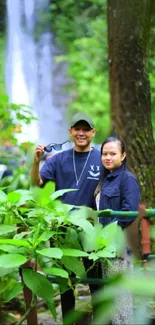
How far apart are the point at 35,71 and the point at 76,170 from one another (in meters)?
25.1

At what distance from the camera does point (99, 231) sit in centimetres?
209

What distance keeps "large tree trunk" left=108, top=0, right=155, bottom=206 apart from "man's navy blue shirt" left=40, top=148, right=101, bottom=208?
1.42m

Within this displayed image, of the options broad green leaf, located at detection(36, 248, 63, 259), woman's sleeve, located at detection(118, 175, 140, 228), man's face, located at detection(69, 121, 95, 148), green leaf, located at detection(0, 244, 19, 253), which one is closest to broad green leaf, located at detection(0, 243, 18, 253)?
green leaf, located at detection(0, 244, 19, 253)

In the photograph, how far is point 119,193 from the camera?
2863 millimetres

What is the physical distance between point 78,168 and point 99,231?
1.20 metres

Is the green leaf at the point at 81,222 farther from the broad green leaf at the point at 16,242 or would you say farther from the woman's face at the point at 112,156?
the woman's face at the point at 112,156

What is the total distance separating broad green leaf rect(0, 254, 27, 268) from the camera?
1979 millimetres

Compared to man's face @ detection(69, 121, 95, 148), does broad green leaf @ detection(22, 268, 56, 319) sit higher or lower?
lower

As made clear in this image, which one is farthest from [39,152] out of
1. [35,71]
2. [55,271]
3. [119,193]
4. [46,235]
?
[35,71]

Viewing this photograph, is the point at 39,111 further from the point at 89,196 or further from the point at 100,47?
the point at 89,196

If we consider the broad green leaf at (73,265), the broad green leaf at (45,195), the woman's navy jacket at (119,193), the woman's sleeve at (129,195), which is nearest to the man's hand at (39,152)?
the woman's navy jacket at (119,193)

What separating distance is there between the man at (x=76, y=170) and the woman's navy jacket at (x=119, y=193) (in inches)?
9.2

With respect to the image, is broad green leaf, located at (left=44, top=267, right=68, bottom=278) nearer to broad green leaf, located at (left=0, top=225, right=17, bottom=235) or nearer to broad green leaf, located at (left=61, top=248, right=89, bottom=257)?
broad green leaf, located at (left=61, top=248, right=89, bottom=257)

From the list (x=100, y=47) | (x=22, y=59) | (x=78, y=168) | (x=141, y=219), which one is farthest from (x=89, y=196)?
(x=22, y=59)
